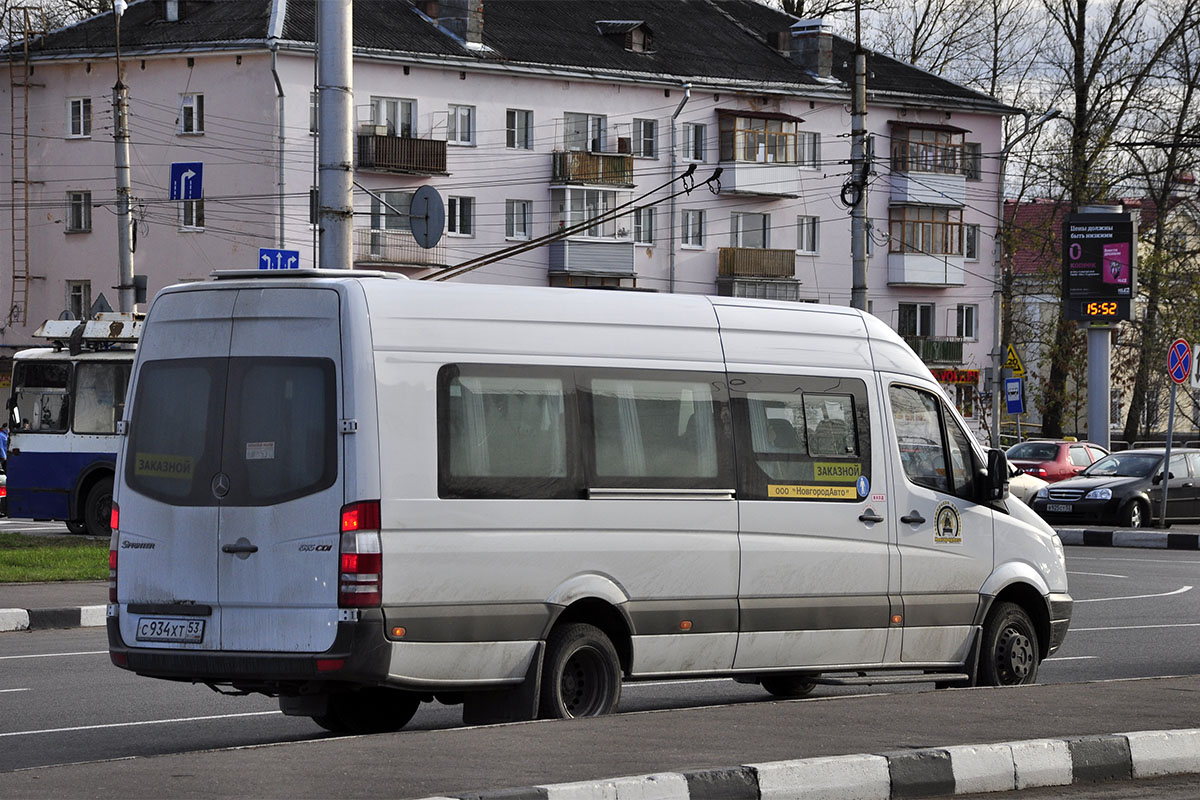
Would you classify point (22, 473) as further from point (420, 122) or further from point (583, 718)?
point (420, 122)

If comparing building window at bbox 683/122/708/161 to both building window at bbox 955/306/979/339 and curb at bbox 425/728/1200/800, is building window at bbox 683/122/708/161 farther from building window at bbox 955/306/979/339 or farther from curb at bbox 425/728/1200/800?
curb at bbox 425/728/1200/800

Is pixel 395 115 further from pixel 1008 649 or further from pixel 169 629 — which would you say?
pixel 169 629

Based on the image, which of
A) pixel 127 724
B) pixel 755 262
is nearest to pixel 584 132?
pixel 755 262

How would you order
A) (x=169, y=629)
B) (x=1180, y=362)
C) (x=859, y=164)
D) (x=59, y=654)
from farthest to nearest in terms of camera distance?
(x=859, y=164) → (x=1180, y=362) → (x=59, y=654) → (x=169, y=629)

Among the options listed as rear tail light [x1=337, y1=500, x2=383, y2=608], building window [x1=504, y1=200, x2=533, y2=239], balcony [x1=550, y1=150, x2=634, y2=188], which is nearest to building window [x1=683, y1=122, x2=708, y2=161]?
balcony [x1=550, y1=150, x2=634, y2=188]

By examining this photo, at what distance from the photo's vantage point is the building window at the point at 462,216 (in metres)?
59.3

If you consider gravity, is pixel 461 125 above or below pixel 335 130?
above

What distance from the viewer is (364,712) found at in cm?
980

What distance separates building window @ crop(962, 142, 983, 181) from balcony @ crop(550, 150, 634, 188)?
16.7m

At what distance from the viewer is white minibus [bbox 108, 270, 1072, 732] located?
338 inches

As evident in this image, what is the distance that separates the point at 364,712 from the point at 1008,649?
4.16 m

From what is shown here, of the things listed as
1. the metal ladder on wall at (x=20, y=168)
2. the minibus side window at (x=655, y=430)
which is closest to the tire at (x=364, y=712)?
the minibus side window at (x=655, y=430)

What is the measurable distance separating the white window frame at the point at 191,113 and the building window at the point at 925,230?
27.0m

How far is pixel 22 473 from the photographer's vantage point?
2678cm
